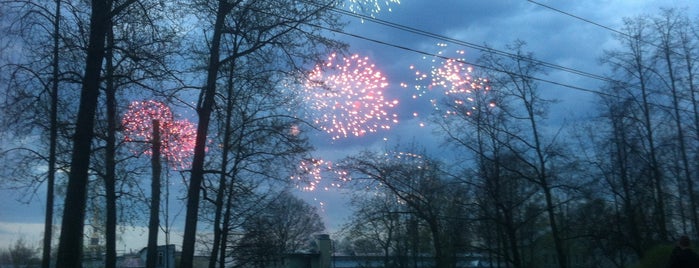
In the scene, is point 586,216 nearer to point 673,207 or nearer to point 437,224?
point 673,207

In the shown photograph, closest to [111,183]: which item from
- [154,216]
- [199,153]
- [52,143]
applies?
[154,216]

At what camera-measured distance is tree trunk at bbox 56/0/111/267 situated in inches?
578

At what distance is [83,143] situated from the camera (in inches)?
589

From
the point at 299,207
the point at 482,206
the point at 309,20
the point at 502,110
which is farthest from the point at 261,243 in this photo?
the point at 299,207

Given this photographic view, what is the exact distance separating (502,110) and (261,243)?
42.3 ft

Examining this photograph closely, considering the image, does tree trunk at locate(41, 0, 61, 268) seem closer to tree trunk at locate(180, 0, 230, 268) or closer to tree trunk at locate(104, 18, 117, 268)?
tree trunk at locate(104, 18, 117, 268)

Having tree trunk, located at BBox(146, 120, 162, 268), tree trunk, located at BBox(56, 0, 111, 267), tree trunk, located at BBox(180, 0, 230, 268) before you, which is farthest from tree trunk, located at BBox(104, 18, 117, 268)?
tree trunk, located at BBox(56, 0, 111, 267)

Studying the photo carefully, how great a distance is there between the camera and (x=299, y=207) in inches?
2314

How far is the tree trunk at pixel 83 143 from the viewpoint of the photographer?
14680mm

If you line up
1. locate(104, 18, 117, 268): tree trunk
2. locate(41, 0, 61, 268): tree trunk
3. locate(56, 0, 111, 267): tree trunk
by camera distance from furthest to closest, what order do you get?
locate(104, 18, 117, 268): tree trunk → locate(41, 0, 61, 268): tree trunk → locate(56, 0, 111, 267): tree trunk

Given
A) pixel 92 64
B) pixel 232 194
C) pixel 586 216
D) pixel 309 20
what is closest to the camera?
pixel 92 64

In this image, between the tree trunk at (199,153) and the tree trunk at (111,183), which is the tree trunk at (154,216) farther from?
the tree trunk at (199,153)

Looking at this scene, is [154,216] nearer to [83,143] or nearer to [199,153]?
[199,153]

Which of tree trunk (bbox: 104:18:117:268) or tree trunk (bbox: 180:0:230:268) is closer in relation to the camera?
tree trunk (bbox: 180:0:230:268)
